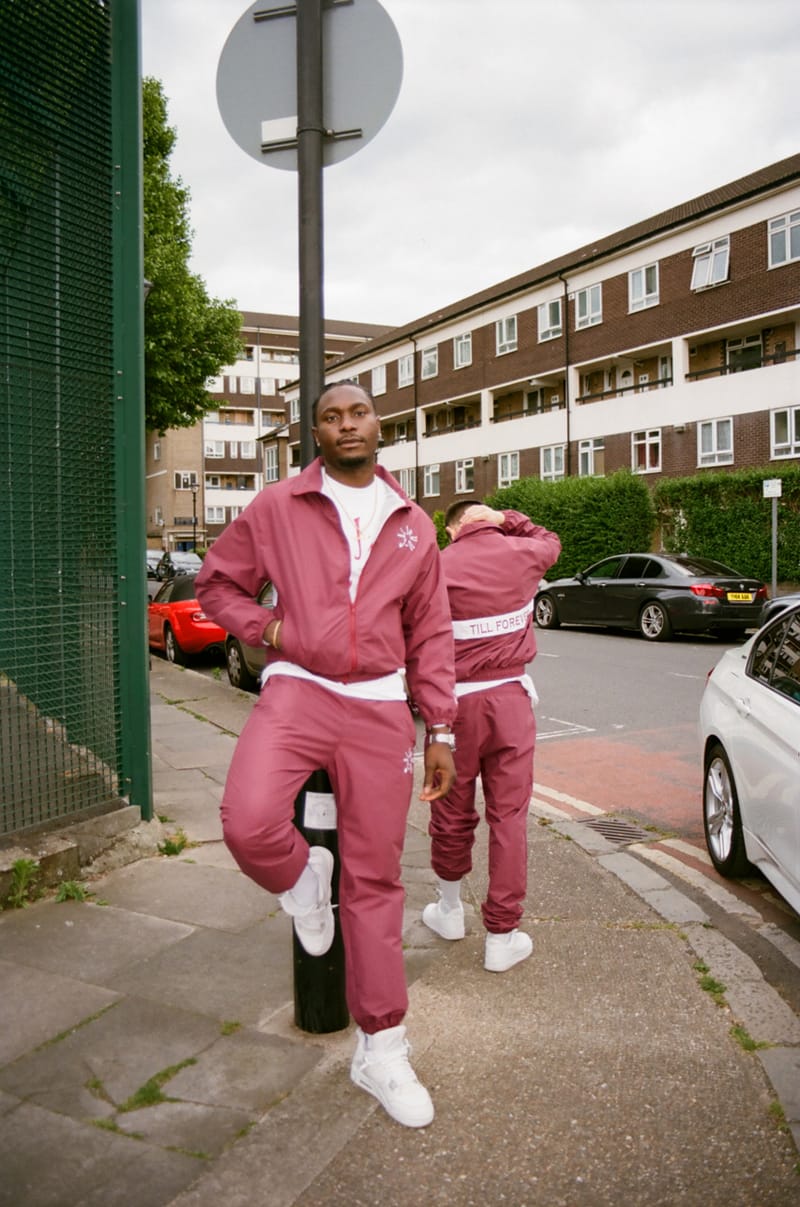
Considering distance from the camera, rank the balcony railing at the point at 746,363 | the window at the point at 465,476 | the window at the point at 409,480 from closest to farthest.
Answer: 1. the balcony railing at the point at 746,363
2. the window at the point at 465,476
3. the window at the point at 409,480

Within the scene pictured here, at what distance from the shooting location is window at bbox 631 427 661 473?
1273 inches

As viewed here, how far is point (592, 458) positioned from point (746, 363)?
712 centimetres

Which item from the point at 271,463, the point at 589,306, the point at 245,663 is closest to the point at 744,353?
the point at 589,306

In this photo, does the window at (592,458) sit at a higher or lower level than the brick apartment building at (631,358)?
lower

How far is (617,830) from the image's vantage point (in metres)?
6.10

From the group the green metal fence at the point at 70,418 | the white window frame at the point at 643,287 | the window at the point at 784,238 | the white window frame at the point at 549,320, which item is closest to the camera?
the green metal fence at the point at 70,418

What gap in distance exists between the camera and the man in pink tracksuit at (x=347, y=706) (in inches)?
110

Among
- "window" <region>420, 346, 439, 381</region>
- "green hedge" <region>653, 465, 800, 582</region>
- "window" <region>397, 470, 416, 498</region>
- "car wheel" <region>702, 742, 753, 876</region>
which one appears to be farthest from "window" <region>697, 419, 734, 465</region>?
"car wheel" <region>702, 742, 753, 876</region>

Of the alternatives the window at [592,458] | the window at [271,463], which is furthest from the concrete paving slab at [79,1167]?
the window at [271,463]

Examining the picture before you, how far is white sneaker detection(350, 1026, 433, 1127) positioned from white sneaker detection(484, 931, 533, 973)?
0.92 m

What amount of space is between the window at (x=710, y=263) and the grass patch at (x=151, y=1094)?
30418 millimetres

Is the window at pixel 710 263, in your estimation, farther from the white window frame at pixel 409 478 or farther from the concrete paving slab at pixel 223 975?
the concrete paving slab at pixel 223 975

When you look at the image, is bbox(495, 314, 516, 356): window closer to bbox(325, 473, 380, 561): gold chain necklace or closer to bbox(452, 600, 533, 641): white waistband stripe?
bbox(452, 600, 533, 641): white waistband stripe

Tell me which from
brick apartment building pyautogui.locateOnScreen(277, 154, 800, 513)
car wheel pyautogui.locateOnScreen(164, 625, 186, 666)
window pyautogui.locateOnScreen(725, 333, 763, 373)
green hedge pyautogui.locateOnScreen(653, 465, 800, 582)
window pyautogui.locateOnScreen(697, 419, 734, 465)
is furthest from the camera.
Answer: window pyautogui.locateOnScreen(697, 419, 734, 465)
